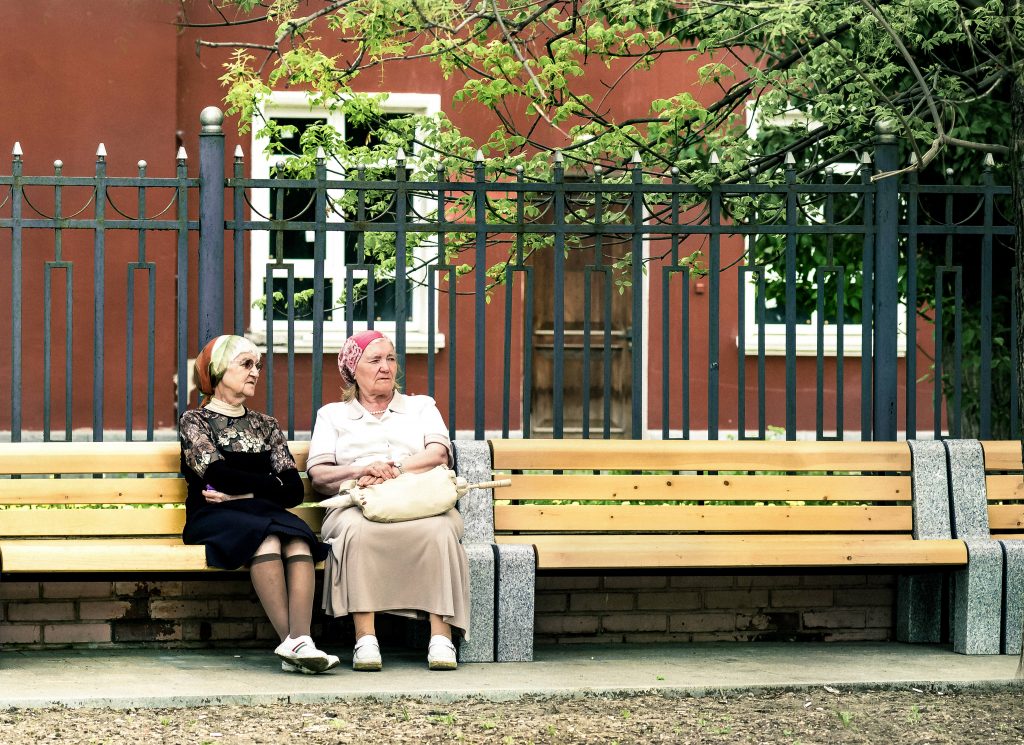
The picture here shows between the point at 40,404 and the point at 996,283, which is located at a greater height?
the point at 996,283

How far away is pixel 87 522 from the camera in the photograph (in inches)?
229

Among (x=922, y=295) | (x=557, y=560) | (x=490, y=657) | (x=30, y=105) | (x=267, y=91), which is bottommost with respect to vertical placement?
(x=490, y=657)

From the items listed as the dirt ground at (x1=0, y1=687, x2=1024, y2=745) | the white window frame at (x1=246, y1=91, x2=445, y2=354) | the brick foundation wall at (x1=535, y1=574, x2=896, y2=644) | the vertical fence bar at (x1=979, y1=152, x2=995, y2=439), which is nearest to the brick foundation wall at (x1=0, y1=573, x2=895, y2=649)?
the brick foundation wall at (x1=535, y1=574, x2=896, y2=644)

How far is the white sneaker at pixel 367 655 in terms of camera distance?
Answer: 5.59 m

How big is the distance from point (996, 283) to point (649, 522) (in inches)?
134

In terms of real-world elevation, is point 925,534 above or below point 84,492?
below

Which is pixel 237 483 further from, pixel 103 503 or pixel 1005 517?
pixel 1005 517

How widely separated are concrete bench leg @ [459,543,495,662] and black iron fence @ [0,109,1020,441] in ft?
2.34

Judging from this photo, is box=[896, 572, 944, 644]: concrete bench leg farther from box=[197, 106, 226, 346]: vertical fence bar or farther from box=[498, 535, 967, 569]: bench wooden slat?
box=[197, 106, 226, 346]: vertical fence bar

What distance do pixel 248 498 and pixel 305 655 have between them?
65 centimetres

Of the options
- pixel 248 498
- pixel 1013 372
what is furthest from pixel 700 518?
pixel 1013 372

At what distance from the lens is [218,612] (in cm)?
611

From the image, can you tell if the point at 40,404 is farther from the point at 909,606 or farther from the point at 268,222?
the point at 909,606

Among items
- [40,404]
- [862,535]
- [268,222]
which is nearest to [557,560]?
[862,535]
